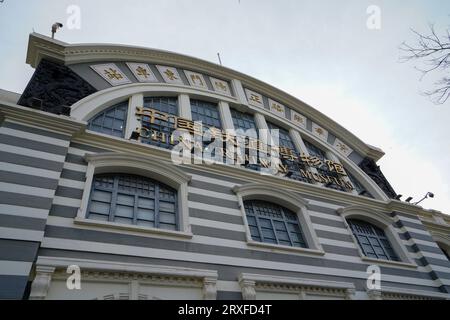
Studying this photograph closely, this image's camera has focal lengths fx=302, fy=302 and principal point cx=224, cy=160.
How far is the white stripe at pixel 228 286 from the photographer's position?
7227 mm

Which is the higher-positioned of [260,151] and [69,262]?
[260,151]

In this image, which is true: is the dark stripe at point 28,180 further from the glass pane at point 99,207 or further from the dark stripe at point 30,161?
the glass pane at point 99,207

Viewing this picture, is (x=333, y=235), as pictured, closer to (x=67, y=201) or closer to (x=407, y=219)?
(x=407, y=219)

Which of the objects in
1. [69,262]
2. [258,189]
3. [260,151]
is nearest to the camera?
[69,262]

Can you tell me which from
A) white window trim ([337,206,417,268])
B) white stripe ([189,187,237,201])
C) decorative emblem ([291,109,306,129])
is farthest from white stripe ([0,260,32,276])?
decorative emblem ([291,109,306,129])

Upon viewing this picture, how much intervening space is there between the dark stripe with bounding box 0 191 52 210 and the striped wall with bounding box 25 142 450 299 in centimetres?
12

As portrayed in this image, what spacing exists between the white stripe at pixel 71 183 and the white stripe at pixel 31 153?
1.75 feet

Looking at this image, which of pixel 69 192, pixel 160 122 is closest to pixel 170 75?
pixel 160 122

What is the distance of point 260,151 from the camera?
1244 cm

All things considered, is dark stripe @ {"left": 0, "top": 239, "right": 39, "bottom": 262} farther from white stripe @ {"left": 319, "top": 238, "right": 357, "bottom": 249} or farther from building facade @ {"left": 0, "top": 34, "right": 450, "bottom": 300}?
white stripe @ {"left": 319, "top": 238, "right": 357, "bottom": 249}

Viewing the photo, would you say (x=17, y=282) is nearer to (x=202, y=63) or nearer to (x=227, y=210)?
(x=227, y=210)

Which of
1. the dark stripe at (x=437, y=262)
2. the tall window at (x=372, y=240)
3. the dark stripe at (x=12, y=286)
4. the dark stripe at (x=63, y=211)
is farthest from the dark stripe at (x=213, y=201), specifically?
the dark stripe at (x=437, y=262)
